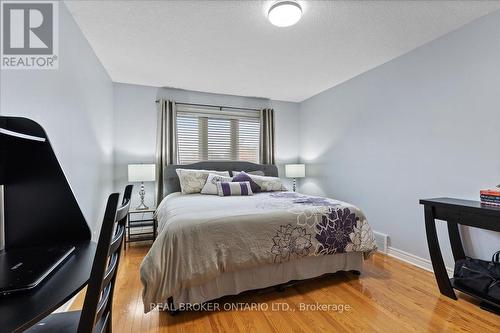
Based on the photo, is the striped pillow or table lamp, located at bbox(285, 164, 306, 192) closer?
the striped pillow

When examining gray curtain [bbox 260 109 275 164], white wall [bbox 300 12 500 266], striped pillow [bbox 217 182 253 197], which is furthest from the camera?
gray curtain [bbox 260 109 275 164]

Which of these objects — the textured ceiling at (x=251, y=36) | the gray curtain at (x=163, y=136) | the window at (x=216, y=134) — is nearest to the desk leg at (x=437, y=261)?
the textured ceiling at (x=251, y=36)

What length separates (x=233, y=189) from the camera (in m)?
3.14

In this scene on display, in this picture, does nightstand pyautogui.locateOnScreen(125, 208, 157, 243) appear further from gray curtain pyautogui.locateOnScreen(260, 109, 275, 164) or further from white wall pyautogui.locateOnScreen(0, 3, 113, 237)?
gray curtain pyautogui.locateOnScreen(260, 109, 275, 164)

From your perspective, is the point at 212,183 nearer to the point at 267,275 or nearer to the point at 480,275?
the point at 267,275

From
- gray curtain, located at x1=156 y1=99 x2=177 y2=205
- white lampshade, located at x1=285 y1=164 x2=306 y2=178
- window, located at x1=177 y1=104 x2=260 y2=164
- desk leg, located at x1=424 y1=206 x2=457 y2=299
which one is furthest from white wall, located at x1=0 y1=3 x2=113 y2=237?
desk leg, located at x1=424 y1=206 x2=457 y2=299

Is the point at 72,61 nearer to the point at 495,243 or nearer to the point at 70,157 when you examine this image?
the point at 70,157

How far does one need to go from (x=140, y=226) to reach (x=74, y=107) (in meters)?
1.85

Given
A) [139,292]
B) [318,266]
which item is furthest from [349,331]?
[139,292]

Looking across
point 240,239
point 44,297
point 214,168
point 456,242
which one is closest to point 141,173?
point 214,168

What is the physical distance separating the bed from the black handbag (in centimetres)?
66

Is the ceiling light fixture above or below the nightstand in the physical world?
above

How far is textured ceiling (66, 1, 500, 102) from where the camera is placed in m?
1.95

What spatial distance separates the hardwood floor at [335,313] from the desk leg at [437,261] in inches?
3.0
